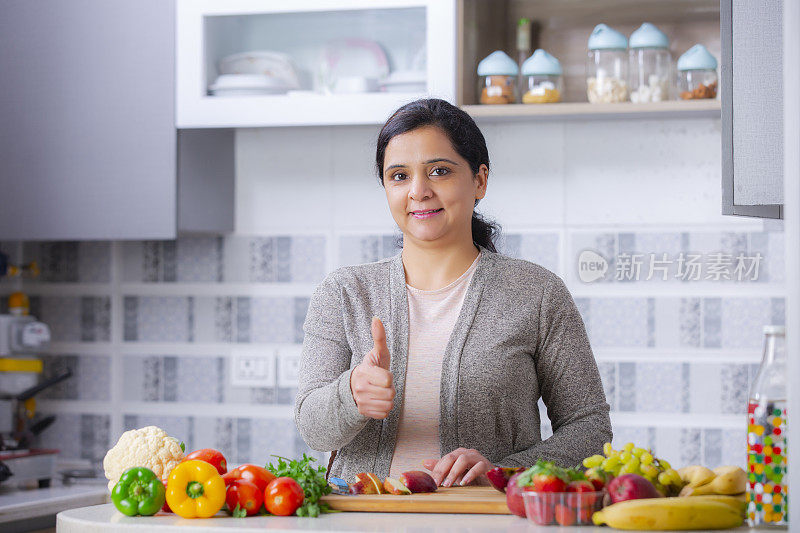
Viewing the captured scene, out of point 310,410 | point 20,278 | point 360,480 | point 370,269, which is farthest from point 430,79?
point 20,278

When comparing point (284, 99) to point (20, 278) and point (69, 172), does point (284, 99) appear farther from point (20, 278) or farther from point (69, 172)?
point (20, 278)

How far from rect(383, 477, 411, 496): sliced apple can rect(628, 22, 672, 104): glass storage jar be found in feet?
4.40

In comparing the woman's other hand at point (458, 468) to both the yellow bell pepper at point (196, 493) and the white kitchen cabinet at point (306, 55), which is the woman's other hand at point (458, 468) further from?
the white kitchen cabinet at point (306, 55)

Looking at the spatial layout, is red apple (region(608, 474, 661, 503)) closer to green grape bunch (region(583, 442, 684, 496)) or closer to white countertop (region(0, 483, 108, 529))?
green grape bunch (region(583, 442, 684, 496))

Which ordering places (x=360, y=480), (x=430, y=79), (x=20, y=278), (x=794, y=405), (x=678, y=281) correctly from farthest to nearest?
(x=20, y=278) → (x=678, y=281) → (x=430, y=79) → (x=360, y=480) → (x=794, y=405)

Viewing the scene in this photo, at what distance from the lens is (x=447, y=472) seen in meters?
1.43

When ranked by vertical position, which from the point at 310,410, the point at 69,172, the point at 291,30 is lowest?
the point at 310,410

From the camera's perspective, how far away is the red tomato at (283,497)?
4.07 ft

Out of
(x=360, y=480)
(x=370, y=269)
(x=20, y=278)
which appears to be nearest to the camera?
(x=360, y=480)

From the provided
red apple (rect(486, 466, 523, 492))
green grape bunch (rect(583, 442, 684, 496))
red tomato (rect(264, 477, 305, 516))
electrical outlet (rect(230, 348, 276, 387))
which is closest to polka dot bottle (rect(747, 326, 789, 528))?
green grape bunch (rect(583, 442, 684, 496))

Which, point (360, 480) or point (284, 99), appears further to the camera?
point (284, 99)

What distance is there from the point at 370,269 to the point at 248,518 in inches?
24.8

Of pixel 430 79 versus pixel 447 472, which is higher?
pixel 430 79

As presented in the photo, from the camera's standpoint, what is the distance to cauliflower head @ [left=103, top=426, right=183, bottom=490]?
1.37m
